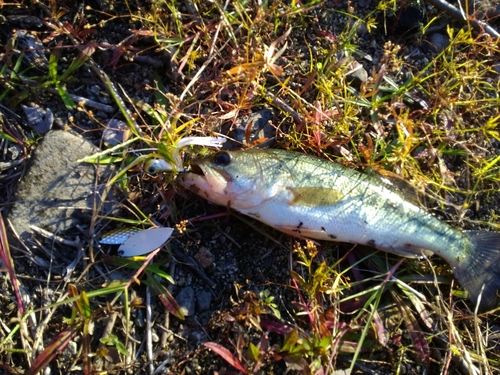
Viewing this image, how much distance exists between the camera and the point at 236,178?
3289 mm

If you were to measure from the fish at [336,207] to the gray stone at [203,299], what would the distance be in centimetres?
69

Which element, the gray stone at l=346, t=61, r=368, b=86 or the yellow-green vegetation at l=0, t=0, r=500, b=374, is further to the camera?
the gray stone at l=346, t=61, r=368, b=86

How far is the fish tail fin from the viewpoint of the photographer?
3.58 m

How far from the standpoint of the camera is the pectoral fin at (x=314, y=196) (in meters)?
3.39

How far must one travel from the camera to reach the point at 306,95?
13.3ft

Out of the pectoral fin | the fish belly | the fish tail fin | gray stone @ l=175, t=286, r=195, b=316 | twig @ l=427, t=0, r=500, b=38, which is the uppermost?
twig @ l=427, t=0, r=500, b=38

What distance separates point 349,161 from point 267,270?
46.7 inches

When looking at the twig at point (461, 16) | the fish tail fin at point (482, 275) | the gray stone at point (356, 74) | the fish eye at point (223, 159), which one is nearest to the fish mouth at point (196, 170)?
the fish eye at point (223, 159)

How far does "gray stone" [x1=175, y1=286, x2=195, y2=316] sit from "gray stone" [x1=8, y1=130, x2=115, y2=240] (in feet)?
2.91

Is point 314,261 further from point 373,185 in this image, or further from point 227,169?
point 227,169

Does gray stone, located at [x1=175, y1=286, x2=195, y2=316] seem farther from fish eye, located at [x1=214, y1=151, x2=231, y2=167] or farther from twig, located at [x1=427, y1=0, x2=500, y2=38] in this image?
twig, located at [x1=427, y1=0, x2=500, y2=38]

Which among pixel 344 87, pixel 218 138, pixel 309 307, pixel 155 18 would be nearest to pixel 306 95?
pixel 344 87

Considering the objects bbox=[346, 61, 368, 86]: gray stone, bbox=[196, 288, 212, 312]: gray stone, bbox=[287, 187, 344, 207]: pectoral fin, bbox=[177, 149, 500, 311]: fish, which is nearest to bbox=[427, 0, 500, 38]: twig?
bbox=[346, 61, 368, 86]: gray stone

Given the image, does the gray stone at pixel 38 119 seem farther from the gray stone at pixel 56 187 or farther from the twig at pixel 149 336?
the twig at pixel 149 336
